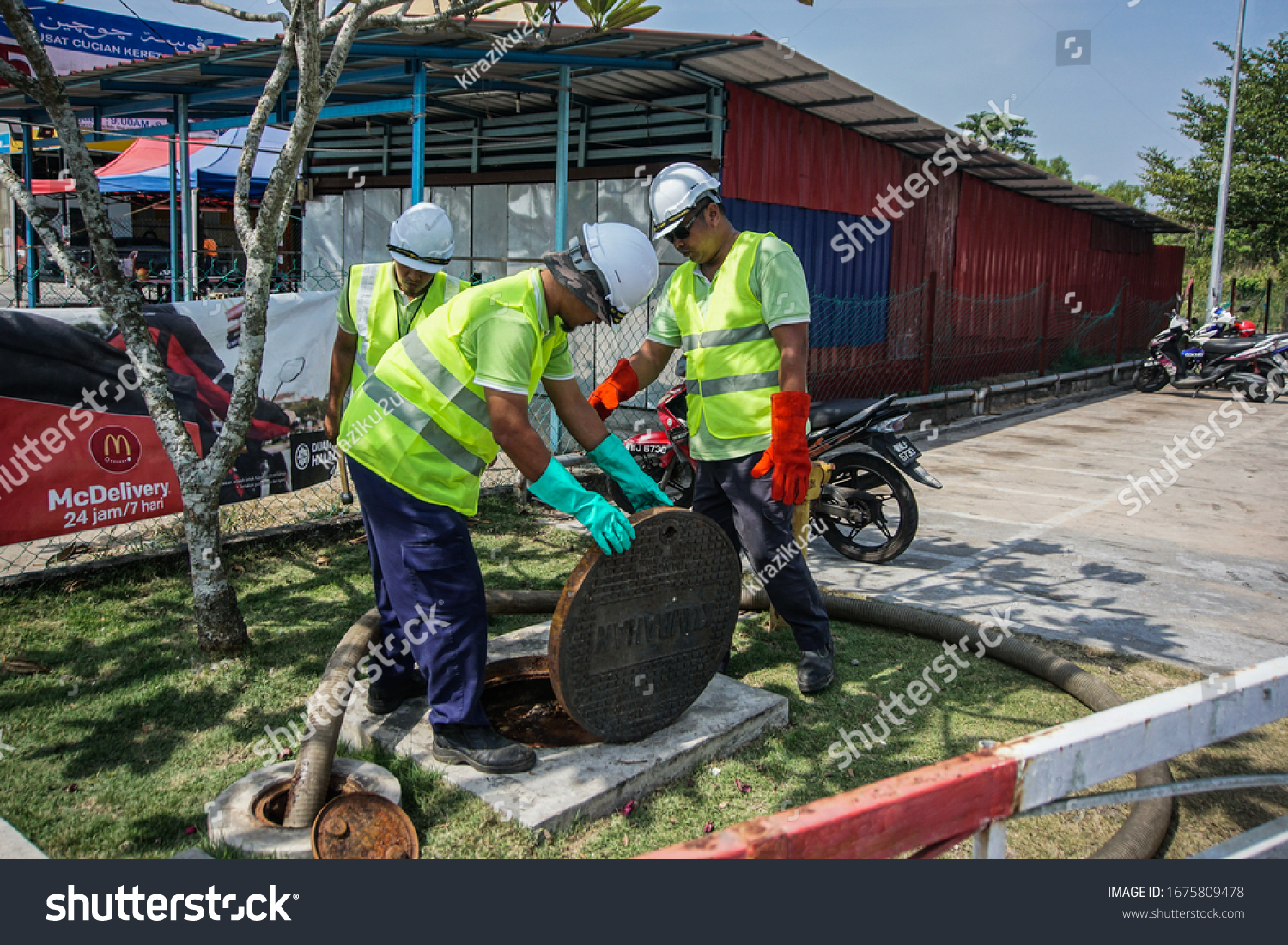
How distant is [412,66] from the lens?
22.7ft

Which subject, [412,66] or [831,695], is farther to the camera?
[412,66]

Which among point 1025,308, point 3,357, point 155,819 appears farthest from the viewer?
point 1025,308

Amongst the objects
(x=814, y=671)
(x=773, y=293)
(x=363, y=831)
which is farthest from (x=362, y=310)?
(x=814, y=671)

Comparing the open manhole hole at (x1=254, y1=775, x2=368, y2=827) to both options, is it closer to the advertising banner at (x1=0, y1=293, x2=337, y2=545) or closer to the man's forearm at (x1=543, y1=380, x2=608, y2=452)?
the man's forearm at (x1=543, y1=380, x2=608, y2=452)

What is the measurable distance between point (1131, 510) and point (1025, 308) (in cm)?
1062

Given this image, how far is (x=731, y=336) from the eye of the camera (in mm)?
3809

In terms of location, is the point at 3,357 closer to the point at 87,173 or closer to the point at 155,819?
the point at 87,173

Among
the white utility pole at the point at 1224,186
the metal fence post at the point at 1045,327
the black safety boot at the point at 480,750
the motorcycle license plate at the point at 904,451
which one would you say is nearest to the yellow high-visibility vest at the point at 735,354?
the black safety boot at the point at 480,750

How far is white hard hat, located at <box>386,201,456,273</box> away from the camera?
4.18m

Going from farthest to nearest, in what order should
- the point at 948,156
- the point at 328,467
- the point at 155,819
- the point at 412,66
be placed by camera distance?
the point at 948,156, the point at 412,66, the point at 328,467, the point at 155,819

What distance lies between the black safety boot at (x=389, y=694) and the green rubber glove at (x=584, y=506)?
106 cm

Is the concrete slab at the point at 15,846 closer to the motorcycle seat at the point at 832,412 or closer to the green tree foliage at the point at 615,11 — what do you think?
the green tree foliage at the point at 615,11

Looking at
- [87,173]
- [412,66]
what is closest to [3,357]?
[87,173]

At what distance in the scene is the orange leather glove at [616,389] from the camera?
4000 millimetres
